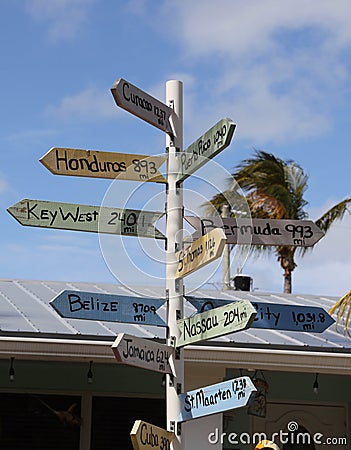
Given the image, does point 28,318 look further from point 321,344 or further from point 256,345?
point 321,344

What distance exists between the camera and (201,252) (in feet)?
13.9

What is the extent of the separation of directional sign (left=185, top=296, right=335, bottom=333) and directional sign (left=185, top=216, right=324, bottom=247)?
39 centimetres

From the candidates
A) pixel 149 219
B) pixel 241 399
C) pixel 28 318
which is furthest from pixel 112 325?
pixel 241 399

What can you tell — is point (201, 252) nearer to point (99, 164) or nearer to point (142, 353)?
point (142, 353)

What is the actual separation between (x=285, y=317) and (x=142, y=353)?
0.87 metres

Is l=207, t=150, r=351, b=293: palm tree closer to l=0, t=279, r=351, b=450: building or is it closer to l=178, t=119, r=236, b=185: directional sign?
l=0, t=279, r=351, b=450: building

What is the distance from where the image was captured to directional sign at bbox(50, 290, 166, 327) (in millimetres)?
4445

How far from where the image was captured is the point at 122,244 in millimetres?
4551

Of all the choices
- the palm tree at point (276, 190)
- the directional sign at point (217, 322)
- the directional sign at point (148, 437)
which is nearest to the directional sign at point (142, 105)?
the directional sign at point (217, 322)

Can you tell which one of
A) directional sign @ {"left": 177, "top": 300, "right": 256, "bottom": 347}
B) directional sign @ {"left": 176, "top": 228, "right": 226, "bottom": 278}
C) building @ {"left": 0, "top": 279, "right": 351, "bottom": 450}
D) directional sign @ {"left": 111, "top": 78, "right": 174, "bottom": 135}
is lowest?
building @ {"left": 0, "top": 279, "right": 351, "bottom": 450}

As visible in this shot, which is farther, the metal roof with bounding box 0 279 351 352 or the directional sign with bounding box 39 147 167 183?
the metal roof with bounding box 0 279 351 352

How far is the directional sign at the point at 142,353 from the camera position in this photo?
4180 millimetres

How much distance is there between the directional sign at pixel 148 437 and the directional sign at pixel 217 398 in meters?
0.15

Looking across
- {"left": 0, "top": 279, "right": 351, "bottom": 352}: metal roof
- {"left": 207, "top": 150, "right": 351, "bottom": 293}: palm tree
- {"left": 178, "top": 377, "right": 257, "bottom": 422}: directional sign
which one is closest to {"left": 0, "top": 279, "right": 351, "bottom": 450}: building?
{"left": 0, "top": 279, "right": 351, "bottom": 352}: metal roof
